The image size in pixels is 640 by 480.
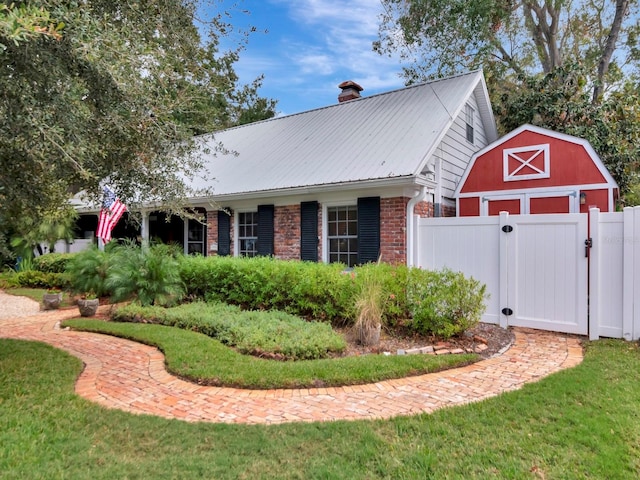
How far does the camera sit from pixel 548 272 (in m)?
6.25

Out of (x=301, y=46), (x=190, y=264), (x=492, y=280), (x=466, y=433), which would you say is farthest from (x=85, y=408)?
(x=301, y=46)

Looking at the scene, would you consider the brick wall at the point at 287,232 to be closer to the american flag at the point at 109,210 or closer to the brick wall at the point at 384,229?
the brick wall at the point at 384,229

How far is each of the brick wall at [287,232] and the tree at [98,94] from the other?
392 cm

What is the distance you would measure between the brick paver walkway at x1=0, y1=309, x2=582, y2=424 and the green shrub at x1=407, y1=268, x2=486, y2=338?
2.33ft

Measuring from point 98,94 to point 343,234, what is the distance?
5819mm

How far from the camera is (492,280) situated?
6805 mm

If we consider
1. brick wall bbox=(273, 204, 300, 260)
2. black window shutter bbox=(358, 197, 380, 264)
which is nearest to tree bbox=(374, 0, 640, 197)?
black window shutter bbox=(358, 197, 380, 264)

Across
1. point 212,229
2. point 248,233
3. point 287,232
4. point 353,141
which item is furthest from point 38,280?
point 353,141

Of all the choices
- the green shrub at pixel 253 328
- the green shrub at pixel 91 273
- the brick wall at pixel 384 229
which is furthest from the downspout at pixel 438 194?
the green shrub at pixel 91 273

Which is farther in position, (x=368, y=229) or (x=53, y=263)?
(x=53, y=263)

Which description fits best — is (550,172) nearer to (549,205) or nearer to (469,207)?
(549,205)

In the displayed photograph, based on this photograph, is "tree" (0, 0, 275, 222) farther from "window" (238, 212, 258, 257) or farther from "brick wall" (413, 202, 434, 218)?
"window" (238, 212, 258, 257)

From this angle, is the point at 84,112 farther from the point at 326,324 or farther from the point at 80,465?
the point at 326,324

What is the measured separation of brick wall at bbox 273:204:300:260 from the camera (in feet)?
31.4
